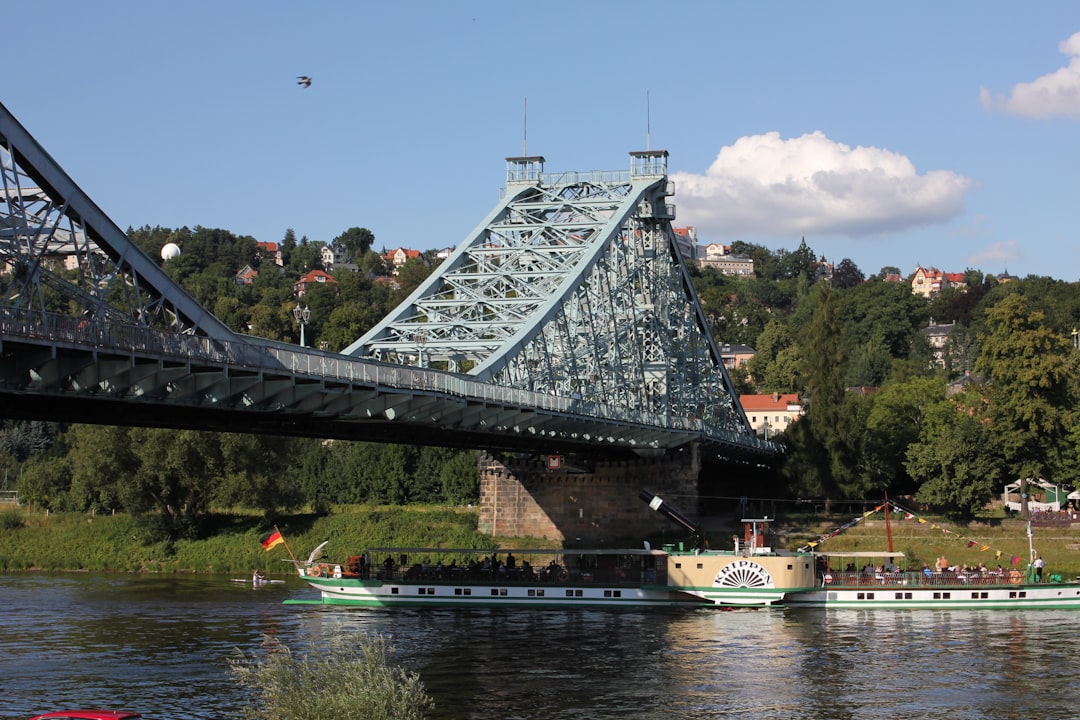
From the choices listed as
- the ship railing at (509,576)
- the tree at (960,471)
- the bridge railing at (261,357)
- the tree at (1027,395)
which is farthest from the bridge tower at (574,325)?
the tree at (1027,395)

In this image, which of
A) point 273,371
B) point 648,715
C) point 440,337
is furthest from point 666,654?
point 440,337

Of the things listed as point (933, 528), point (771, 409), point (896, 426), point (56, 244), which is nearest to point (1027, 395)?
point (933, 528)

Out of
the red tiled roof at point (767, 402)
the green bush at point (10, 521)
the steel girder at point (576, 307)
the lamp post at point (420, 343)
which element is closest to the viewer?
the lamp post at point (420, 343)

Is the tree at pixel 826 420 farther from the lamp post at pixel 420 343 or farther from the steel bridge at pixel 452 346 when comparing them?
the lamp post at pixel 420 343

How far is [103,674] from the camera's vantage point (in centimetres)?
4241

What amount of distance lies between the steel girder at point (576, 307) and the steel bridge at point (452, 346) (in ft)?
0.49

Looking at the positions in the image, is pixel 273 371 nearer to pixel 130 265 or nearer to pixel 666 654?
pixel 130 265

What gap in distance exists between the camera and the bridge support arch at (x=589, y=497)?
82.9 m

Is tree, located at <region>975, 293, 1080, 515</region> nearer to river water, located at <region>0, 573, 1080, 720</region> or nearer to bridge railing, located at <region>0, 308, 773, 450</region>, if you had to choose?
river water, located at <region>0, 573, 1080, 720</region>

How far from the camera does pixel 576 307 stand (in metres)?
81.0

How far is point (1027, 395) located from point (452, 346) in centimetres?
3530

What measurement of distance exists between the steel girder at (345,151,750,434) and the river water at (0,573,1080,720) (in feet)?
42.7

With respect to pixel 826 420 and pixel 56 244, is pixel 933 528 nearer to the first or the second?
pixel 826 420

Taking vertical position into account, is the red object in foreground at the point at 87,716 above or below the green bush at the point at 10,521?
below
